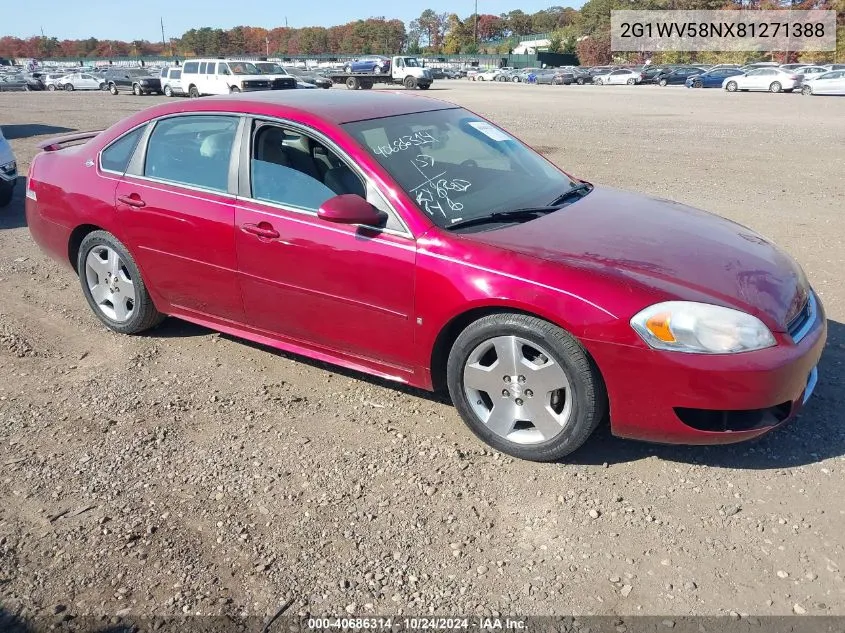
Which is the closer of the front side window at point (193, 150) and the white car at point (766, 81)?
the front side window at point (193, 150)

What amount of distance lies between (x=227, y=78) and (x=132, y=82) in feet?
50.4

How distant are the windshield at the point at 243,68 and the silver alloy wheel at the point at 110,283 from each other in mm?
30395

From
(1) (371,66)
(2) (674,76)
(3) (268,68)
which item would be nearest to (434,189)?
(3) (268,68)

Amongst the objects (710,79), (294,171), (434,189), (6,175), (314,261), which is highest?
(710,79)

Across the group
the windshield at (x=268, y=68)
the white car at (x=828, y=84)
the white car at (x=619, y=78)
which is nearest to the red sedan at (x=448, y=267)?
the windshield at (x=268, y=68)

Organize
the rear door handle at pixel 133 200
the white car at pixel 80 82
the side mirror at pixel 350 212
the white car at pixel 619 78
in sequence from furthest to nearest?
1. the white car at pixel 619 78
2. the white car at pixel 80 82
3. the rear door handle at pixel 133 200
4. the side mirror at pixel 350 212

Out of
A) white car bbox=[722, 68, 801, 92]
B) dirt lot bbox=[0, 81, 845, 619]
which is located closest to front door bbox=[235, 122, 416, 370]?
dirt lot bbox=[0, 81, 845, 619]

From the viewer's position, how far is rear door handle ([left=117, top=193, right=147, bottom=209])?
4.48 metres

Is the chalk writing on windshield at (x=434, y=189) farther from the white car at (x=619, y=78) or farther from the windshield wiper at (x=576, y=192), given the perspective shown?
the white car at (x=619, y=78)

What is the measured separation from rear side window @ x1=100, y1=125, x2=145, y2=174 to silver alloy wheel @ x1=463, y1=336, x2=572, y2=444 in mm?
2727

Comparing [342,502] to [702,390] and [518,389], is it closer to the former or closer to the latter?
[518,389]

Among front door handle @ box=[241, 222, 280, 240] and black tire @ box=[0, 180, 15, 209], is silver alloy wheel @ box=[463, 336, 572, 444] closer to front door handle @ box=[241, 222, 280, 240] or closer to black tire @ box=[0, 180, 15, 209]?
front door handle @ box=[241, 222, 280, 240]

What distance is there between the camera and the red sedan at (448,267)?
10.2 feet

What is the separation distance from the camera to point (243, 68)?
33.2 metres
